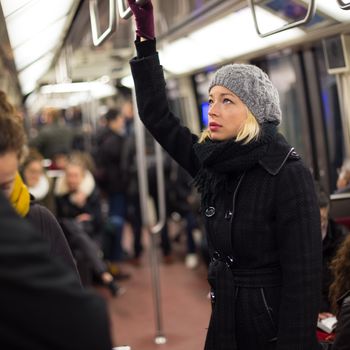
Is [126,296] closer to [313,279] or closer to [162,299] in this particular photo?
[162,299]

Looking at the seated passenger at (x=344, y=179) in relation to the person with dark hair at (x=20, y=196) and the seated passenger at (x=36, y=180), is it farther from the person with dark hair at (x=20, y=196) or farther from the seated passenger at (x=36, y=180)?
the seated passenger at (x=36, y=180)

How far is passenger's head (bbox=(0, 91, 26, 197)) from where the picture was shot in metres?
1.74

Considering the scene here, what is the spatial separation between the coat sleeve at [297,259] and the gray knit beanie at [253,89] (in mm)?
242

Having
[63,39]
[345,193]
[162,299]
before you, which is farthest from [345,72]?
[162,299]

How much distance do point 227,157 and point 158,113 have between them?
40 cm

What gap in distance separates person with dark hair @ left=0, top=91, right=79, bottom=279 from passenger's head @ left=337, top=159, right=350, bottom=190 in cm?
213

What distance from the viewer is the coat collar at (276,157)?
202 cm

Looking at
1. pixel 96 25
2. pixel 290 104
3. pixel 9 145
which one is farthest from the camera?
pixel 290 104

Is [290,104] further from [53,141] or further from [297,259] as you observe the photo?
[53,141]

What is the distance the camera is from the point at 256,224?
202 centimetres

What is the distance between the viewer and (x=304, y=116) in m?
4.55

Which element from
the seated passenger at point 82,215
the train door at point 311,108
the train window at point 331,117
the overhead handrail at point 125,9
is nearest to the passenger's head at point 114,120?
the seated passenger at point 82,215

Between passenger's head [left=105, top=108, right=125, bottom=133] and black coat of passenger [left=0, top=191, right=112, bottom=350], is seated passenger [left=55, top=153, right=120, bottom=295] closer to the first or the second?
passenger's head [left=105, top=108, right=125, bottom=133]

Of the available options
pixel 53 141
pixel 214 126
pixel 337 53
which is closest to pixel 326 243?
pixel 337 53
